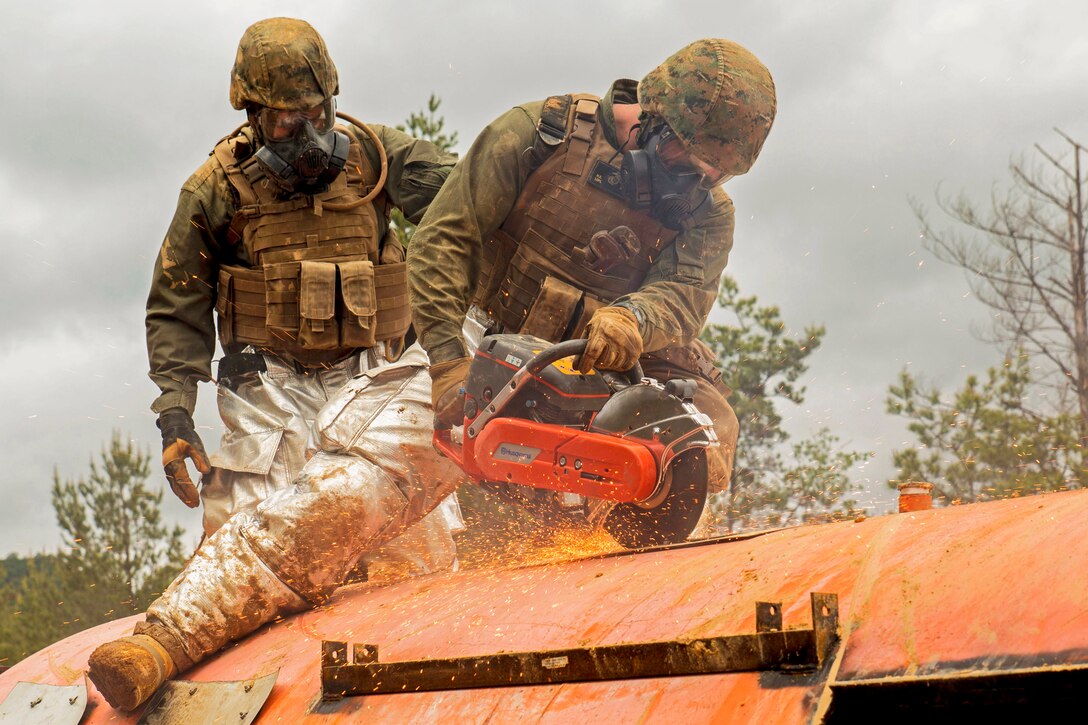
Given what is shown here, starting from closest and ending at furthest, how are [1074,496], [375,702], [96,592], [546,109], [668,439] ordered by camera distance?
1. [1074,496]
2. [375,702]
3. [668,439]
4. [546,109]
5. [96,592]

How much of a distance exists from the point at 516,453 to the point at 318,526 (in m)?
0.73

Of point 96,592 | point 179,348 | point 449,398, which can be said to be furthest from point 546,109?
point 96,592

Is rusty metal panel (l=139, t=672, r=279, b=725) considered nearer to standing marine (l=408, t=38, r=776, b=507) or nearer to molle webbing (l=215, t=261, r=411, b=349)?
standing marine (l=408, t=38, r=776, b=507)

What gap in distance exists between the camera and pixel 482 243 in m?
4.34

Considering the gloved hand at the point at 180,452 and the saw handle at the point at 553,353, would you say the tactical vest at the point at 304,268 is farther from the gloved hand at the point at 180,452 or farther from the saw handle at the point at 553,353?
the saw handle at the point at 553,353

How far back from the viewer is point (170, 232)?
5.05 m

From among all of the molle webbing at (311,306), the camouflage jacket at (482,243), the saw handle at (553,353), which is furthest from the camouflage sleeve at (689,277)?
the molle webbing at (311,306)

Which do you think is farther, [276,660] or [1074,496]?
[276,660]

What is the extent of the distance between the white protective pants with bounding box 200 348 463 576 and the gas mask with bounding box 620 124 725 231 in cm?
152

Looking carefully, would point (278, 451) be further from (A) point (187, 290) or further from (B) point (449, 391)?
(B) point (449, 391)

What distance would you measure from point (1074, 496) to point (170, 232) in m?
3.89

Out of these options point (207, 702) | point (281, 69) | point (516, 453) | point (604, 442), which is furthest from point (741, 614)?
point (281, 69)

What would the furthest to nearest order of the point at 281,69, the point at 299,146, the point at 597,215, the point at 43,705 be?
1. the point at 299,146
2. the point at 281,69
3. the point at 597,215
4. the point at 43,705

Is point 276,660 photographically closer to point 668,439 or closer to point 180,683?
point 180,683
